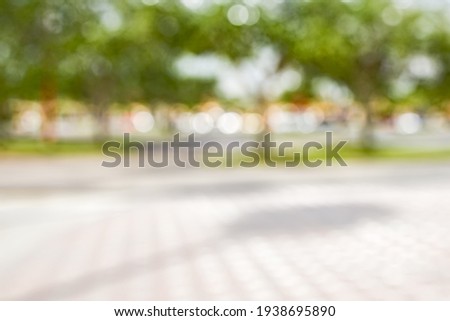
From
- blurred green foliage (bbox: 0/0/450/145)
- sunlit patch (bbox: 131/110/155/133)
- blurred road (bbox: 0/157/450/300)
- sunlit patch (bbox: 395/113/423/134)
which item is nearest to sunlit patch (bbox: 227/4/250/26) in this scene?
blurred green foliage (bbox: 0/0/450/145)

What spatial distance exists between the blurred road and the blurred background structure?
0.02 m

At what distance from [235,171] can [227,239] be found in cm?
640

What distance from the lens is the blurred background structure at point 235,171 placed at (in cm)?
434

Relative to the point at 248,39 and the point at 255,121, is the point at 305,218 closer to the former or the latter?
the point at 248,39

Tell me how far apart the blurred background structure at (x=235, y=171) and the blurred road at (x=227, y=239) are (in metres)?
0.02

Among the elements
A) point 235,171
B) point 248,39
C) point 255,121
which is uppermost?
point 248,39

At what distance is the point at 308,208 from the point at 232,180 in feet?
10.4

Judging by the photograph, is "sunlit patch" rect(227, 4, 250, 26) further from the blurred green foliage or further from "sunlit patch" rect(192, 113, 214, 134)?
"sunlit patch" rect(192, 113, 214, 134)

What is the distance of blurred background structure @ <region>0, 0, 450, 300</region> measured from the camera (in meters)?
4.34

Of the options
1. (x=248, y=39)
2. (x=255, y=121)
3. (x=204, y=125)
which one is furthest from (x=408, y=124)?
(x=248, y=39)

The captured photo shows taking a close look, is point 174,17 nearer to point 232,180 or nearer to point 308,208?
point 232,180

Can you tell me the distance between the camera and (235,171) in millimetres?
11906

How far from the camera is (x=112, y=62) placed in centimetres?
1697

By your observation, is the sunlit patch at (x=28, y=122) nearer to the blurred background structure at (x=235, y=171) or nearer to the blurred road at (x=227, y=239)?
the blurred background structure at (x=235, y=171)
